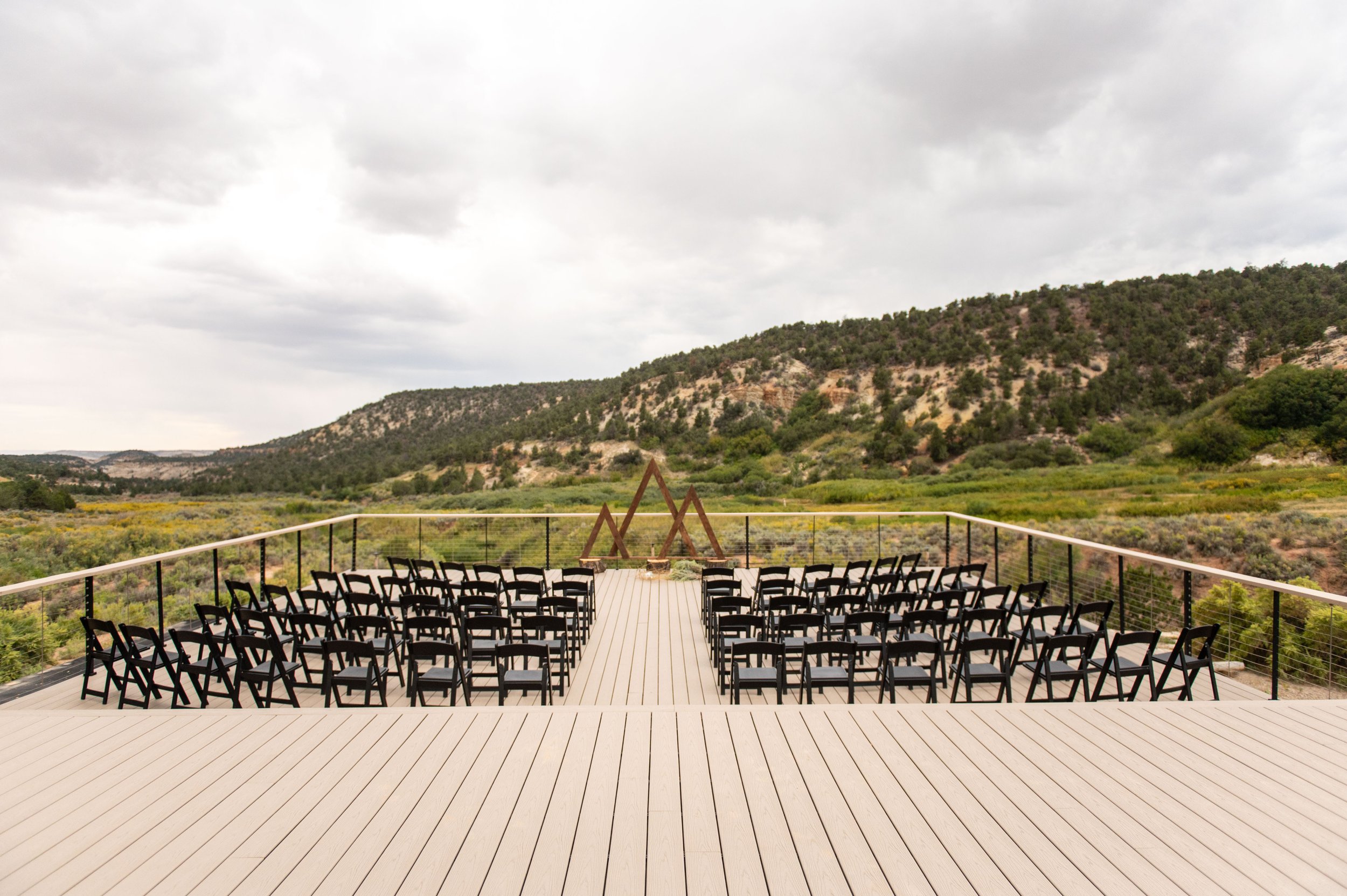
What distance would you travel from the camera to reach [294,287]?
18578 mm

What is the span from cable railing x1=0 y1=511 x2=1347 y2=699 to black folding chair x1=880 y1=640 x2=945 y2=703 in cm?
191

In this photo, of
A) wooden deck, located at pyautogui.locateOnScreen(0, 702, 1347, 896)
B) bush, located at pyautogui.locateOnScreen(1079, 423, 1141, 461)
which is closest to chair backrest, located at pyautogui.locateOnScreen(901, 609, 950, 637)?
wooden deck, located at pyautogui.locateOnScreen(0, 702, 1347, 896)

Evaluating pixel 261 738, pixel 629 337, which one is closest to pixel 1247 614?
pixel 261 738

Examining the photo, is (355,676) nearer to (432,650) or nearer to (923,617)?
(432,650)

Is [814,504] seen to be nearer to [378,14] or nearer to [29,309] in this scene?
[378,14]

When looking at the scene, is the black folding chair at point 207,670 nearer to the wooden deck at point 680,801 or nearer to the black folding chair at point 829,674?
the wooden deck at point 680,801

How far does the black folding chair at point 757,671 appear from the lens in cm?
394

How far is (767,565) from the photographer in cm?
1245

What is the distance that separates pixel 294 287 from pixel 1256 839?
72.1 feet

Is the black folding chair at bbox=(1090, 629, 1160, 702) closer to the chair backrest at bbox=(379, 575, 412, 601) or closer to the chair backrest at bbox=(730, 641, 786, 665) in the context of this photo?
the chair backrest at bbox=(730, 641, 786, 665)

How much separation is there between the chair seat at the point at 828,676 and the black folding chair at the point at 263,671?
3.26 meters

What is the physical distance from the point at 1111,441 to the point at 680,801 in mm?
41583

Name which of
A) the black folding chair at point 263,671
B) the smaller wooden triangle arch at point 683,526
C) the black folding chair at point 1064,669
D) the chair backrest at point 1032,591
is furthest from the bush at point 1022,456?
the black folding chair at point 263,671

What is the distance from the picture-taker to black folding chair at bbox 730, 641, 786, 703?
3.94 metres
